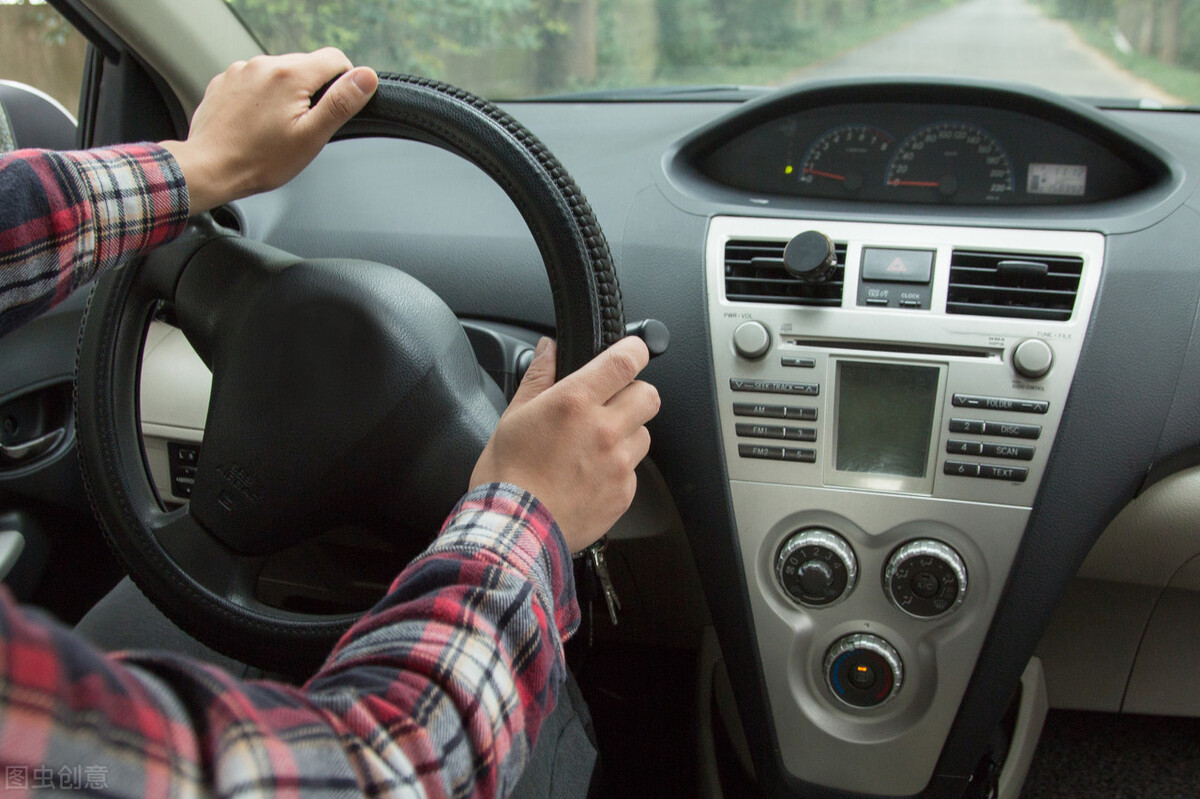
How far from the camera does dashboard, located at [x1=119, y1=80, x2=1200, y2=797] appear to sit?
1.07 m

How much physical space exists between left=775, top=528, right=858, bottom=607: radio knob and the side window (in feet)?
3.98

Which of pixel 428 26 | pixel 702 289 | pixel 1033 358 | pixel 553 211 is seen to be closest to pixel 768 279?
pixel 702 289

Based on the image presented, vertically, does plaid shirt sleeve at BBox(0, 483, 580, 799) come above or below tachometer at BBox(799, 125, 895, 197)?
above

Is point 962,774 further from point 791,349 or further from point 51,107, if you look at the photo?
point 51,107

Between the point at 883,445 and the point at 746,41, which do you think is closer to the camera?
the point at 883,445

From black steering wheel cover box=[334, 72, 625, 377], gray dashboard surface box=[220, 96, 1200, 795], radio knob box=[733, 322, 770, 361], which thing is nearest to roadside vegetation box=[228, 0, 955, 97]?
gray dashboard surface box=[220, 96, 1200, 795]

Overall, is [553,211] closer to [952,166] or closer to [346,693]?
[346,693]

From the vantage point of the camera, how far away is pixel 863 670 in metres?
1.14

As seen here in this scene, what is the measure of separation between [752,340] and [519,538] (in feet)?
1.90

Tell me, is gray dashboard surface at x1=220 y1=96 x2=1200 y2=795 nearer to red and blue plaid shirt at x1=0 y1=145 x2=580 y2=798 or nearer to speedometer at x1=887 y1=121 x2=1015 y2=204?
speedometer at x1=887 y1=121 x2=1015 y2=204

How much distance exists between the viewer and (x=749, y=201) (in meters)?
1.26

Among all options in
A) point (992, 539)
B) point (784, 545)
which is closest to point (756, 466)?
point (784, 545)

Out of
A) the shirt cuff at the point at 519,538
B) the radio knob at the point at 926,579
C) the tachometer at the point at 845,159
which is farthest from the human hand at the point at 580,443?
the tachometer at the point at 845,159

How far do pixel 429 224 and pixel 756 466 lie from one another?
56cm
